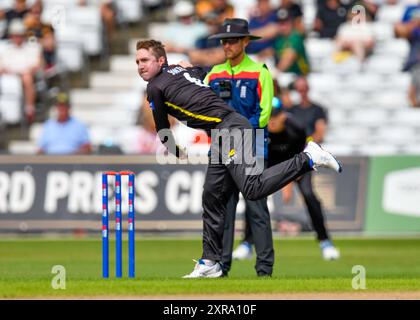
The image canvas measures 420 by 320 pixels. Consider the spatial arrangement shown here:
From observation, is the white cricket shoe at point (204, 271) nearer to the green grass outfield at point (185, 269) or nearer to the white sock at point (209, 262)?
the white sock at point (209, 262)

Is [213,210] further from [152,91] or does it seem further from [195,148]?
[195,148]

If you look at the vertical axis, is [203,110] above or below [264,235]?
above

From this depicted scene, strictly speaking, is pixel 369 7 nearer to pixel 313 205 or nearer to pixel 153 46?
pixel 313 205

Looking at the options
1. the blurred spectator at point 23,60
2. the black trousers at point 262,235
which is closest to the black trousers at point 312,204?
the black trousers at point 262,235

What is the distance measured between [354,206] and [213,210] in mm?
9336

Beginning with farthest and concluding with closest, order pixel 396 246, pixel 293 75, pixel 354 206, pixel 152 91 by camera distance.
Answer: pixel 293 75 < pixel 354 206 < pixel 396 246 < pixel 152 91

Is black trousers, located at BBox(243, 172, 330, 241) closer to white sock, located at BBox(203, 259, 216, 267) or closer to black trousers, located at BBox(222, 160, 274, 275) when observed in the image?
black trousers, located at BBox(222, 160, 274, 275)

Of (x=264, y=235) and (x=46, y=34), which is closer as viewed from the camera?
(x=264, y=235)

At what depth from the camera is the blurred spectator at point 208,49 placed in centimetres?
2395

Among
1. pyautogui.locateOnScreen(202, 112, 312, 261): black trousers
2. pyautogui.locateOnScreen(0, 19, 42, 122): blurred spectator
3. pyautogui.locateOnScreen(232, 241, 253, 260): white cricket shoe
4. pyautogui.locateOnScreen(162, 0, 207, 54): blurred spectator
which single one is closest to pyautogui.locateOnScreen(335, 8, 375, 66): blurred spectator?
pyautogui.locateOnScreen(162, 0, 207, 54): blurred spectator

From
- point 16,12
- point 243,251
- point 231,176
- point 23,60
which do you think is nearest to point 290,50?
point 23,60

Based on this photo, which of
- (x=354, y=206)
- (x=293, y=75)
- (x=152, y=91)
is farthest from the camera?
(x=293, y=75)
